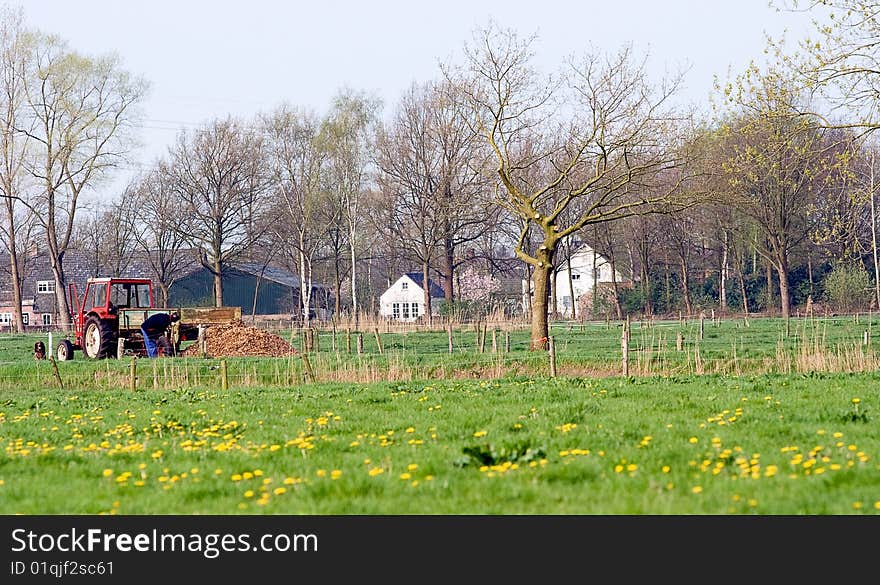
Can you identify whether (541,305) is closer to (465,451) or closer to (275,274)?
(465,451)

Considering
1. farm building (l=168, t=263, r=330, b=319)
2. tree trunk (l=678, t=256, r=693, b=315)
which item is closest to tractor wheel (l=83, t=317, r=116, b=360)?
farm building (l=168, t=263, r=330, b=319)

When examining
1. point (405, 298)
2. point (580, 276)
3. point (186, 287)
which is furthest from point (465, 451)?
point (405, 298)

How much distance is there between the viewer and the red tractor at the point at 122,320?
3206cm

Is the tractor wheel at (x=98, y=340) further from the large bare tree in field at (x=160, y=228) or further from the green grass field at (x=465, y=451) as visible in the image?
the large bare tree in field at (x=160, y=228)

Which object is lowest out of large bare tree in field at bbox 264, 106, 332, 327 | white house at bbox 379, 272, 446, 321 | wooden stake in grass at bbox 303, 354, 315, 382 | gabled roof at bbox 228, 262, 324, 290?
wooden stake in grass at bbox 303, 354, 315, 382

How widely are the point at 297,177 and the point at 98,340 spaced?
36.8m

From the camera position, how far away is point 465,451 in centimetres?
882

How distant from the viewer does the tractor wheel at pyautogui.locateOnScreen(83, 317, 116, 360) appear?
31.9 meters

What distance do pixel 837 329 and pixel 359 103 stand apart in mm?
37995

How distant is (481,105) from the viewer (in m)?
34.1

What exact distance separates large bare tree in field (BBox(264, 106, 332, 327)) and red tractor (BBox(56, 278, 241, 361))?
32.2 metres

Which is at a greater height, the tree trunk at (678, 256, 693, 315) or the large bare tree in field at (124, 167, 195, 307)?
the large bare tree in field at (124, 167, 195, 307)

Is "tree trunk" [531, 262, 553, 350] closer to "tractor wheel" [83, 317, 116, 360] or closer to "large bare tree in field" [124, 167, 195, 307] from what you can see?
"tractor wheel" [83, 317, 116, 360]
